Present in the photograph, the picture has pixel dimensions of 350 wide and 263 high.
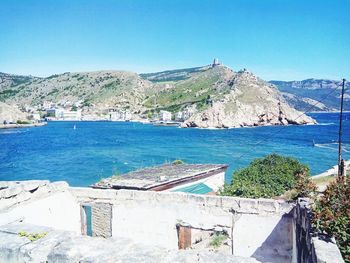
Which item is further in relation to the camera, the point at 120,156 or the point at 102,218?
the point at 120,156

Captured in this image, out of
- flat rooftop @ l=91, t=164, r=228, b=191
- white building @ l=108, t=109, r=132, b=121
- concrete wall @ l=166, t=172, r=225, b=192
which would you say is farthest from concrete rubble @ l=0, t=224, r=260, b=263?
white building @ l=108, t=109, r=132, b=121

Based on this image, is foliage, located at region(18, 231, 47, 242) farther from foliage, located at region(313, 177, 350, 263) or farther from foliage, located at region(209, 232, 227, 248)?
foliage, located at region(209, 232, 227, 248)

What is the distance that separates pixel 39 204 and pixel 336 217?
7.44m

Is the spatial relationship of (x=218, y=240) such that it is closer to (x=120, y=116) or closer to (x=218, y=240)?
(x=218, y=240)

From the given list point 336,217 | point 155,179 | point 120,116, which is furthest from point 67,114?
point 336,217

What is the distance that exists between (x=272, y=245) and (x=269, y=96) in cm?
13754

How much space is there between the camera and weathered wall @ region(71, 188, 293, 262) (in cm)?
927

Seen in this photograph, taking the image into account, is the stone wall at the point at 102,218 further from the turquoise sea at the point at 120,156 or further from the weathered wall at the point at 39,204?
the turquoise sea at the point at 120,156

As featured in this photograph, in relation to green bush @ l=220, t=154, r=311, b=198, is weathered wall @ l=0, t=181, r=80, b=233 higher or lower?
higher

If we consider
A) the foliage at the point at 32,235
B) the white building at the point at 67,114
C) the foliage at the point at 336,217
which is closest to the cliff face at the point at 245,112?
the white building at the point at 67,114

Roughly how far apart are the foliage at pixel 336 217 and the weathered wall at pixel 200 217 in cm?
307

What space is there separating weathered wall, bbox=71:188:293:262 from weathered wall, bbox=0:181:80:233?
1.71 ft

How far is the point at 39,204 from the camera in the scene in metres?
9.39

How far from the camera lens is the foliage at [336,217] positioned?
5199mm
